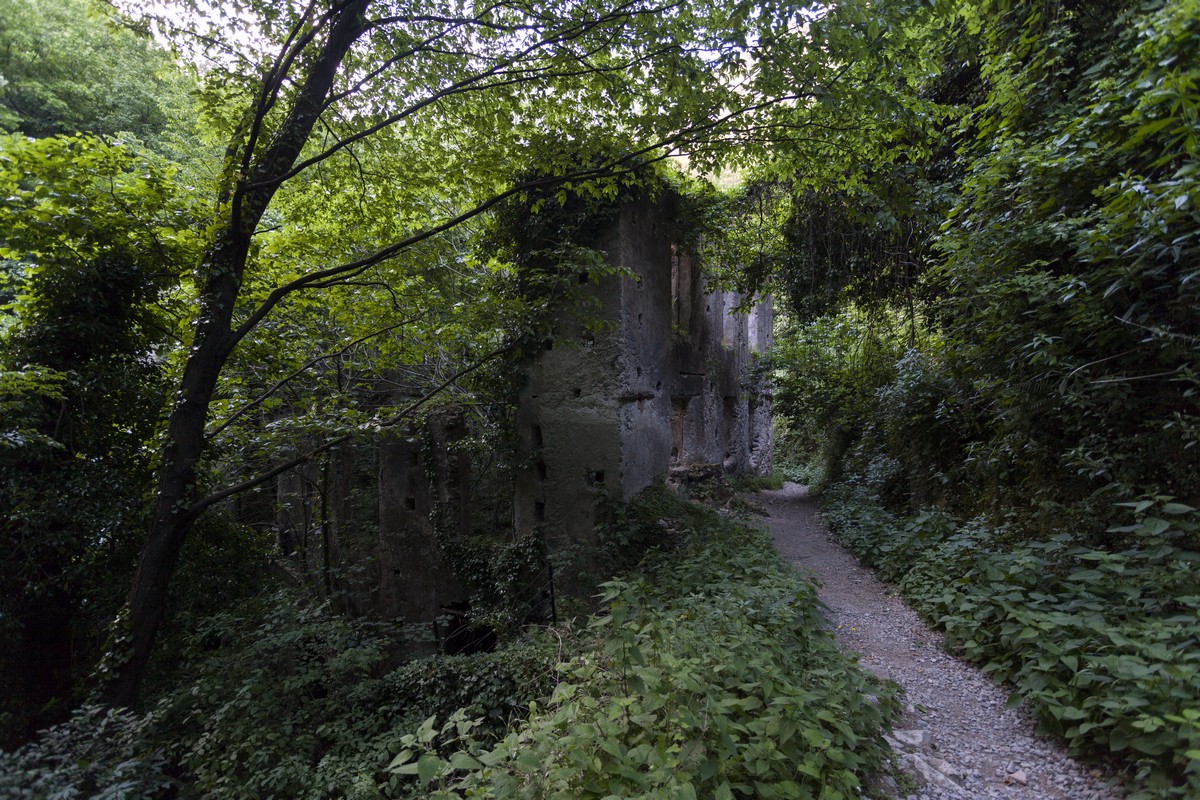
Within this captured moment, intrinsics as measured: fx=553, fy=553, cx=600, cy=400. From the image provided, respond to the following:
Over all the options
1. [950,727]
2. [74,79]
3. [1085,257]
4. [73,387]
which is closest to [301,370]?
[73,387]

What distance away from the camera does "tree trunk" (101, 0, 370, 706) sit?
442 cm

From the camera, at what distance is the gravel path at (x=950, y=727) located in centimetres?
263

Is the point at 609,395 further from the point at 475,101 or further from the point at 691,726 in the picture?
the point at 691,726

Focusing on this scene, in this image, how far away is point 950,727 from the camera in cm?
319

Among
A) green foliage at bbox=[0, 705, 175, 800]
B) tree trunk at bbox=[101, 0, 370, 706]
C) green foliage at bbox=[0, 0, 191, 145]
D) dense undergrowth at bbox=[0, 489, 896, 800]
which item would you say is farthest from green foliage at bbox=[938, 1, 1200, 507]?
green foliage at bbox=[0, 0, 191, 145]

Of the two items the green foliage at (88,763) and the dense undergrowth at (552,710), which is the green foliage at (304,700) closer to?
the dense undergrowth at (552,710)

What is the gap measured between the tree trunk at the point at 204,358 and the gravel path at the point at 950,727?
538cm

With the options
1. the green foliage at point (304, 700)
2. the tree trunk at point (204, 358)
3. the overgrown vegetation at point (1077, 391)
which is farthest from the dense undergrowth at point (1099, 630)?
the tree trunk at point (204, 358)

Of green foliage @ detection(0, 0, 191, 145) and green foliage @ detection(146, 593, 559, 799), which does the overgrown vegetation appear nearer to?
green foliage @ detection(146, 593, 559, 799)

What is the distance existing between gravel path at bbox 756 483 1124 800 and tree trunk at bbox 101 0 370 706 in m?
5.38

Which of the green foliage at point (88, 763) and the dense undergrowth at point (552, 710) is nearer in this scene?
the dense undergrowth at point (552, 710)

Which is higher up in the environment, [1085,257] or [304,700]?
[1085,257]

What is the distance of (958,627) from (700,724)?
2846mm

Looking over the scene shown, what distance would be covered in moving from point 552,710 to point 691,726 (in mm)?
1330
